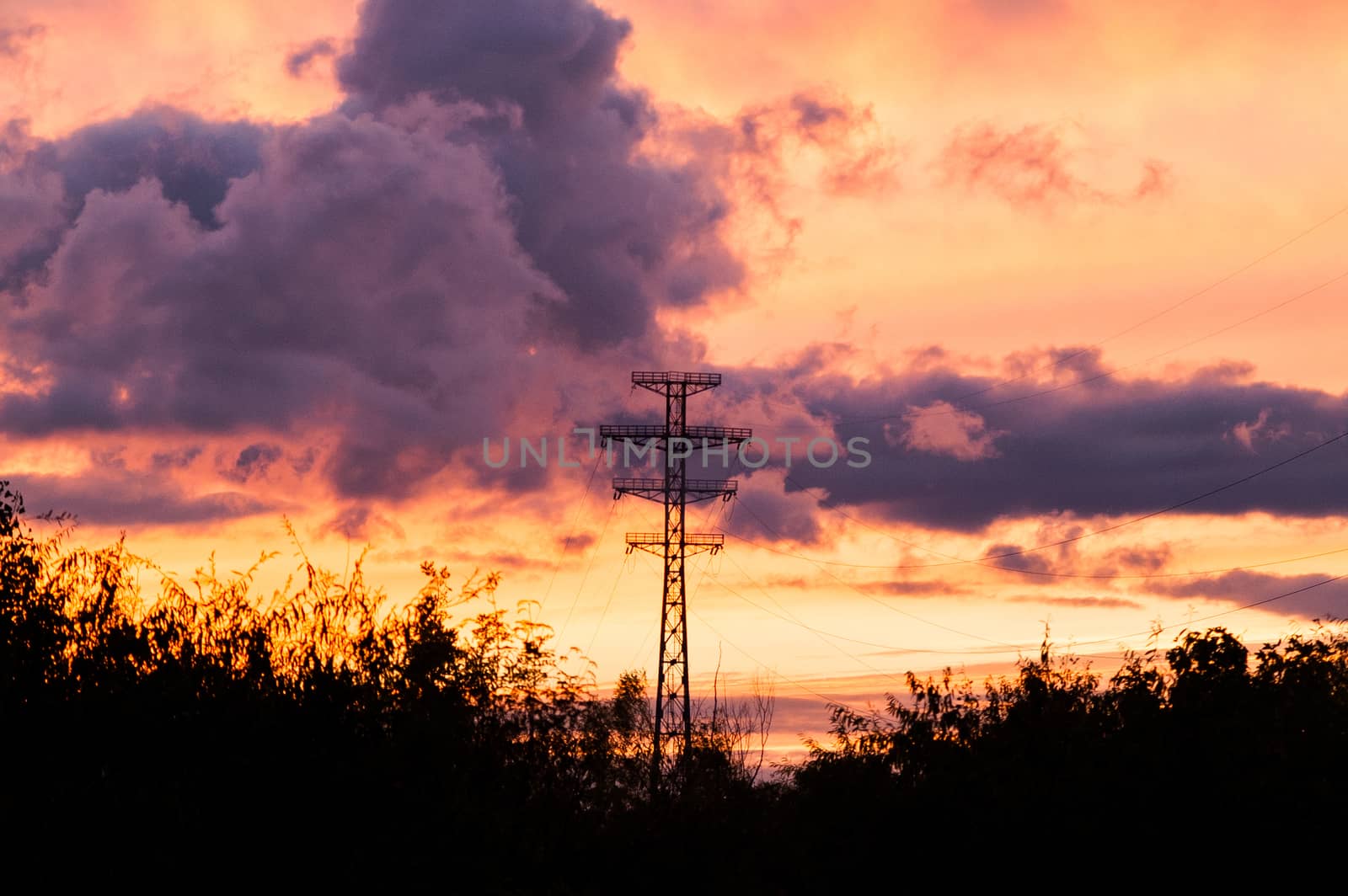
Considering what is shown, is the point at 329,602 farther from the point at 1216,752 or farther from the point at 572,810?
the point at 1216,752

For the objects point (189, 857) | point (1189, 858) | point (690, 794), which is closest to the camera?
point (189, 857)

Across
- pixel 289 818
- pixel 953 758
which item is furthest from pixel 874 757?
pixel 289 818

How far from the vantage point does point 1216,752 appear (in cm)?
3378

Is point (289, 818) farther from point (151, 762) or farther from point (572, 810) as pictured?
point (572, 810)

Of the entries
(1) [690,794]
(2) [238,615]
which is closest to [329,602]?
(2) [238,615]

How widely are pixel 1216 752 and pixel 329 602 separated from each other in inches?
831

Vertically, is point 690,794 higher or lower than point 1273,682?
lower

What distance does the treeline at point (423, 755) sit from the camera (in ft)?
82.7

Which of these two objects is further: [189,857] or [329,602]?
[329,602]

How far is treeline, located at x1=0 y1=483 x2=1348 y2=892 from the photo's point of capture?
82.7 ft

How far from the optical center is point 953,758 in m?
37.8

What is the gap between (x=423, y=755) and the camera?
2648 cm

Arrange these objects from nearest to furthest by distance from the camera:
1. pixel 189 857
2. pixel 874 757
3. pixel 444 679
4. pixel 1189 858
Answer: pixel 189 857
pixel 444 679
pixel 1189 858
pixel 874 757

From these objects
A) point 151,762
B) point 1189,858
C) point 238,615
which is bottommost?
point 1189,858
